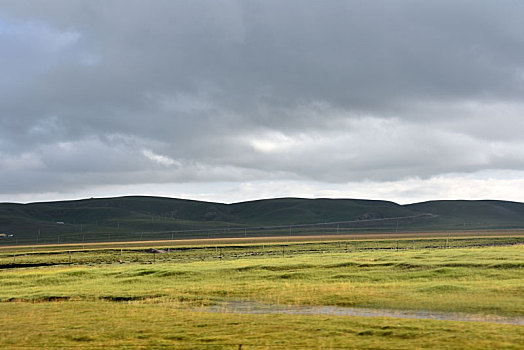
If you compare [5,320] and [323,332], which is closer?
[323,332]

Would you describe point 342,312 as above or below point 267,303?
above

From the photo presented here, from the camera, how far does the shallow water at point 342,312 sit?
92.4 feet

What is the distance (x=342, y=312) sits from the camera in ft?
105

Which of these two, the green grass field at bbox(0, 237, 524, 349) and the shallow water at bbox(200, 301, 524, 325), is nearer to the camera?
the green grass field at bbox(0, 237, 524, 349)

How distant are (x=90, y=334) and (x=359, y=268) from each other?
3344cm

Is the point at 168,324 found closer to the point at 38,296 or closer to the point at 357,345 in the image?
the point at 357,345

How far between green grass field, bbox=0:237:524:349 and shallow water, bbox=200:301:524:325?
699mm

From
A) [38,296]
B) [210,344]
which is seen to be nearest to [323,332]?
[210,344]

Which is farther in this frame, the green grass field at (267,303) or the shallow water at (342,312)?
the shallow water at (342,312)

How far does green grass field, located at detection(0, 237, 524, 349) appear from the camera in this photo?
2392cm

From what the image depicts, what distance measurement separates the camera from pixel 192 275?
178 ft

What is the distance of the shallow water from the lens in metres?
28.2

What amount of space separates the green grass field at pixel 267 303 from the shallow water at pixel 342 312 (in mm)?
699

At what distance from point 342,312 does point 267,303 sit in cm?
601
